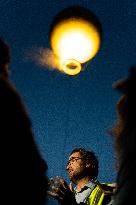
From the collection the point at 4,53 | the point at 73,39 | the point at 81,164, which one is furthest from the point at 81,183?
the point at 4,53

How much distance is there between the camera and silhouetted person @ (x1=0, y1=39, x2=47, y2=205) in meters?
2.84

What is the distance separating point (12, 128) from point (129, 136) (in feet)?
3.42

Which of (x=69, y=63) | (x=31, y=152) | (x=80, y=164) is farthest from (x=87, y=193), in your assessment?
(x=31, y=152)

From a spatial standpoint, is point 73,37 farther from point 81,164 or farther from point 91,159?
point 91,159

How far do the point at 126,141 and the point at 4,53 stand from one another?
1.36m

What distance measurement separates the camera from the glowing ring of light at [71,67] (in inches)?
182

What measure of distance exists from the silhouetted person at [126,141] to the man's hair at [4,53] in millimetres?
1072

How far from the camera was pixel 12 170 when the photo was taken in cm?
288

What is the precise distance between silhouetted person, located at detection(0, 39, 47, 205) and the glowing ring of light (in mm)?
1612

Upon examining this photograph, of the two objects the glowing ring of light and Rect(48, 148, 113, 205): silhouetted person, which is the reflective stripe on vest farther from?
the glowing ring of light

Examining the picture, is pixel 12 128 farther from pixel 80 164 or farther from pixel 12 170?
pixel 80 164

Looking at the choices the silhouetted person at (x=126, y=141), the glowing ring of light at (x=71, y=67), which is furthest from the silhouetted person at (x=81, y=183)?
the silhouetted person at (x=126, y=141)

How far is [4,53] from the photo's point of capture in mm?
3375

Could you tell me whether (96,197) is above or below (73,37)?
below
